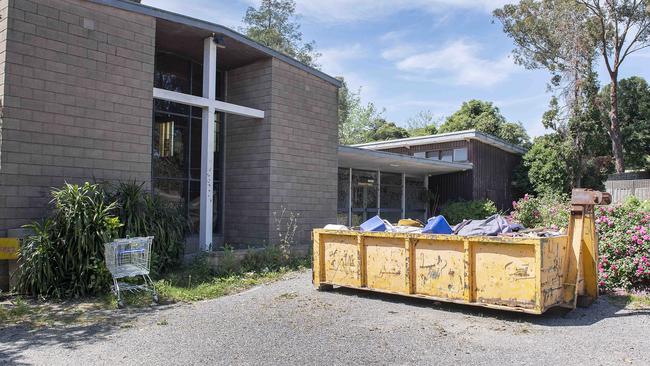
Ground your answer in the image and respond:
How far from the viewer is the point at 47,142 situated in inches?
340

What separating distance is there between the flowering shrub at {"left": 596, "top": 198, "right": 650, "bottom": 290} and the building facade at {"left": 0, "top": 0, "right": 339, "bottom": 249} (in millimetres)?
6933

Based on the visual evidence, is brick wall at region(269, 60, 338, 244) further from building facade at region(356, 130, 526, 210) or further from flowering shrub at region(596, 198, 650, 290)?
building facade at region(356, 130, 526, 210)

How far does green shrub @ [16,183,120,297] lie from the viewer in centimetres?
788

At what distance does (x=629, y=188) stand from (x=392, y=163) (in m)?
11.4

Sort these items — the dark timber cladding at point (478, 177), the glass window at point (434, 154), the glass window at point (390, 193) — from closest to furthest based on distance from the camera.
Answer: the glass window at point (390, 193) → the dark timber cladding at point (478, 177) → the glass window at point (434, 154)

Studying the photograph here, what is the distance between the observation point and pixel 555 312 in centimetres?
721

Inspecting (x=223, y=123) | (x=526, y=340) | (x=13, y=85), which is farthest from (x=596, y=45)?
(x=13, y=85)

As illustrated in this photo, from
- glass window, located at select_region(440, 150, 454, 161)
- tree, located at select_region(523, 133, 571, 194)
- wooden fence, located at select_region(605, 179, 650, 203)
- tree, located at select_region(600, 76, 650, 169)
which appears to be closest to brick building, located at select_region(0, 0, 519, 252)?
glass window, located at select_region(440, 150, 454, 161)

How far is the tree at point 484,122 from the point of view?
104 ft

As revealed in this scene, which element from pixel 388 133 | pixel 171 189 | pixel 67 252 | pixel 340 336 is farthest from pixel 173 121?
pixel 388 133

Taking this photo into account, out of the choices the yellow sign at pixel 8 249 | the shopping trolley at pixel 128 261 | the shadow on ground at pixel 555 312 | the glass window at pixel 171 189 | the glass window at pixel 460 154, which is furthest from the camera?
the glass window at pixel 460 154

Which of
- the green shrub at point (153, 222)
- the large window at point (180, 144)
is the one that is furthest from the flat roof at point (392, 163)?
the green shrub at point (153, 222)

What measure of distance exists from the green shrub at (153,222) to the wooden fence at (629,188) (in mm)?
18319

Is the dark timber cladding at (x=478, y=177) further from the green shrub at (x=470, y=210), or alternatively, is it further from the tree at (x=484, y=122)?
the tree at (x=484, y=122)
